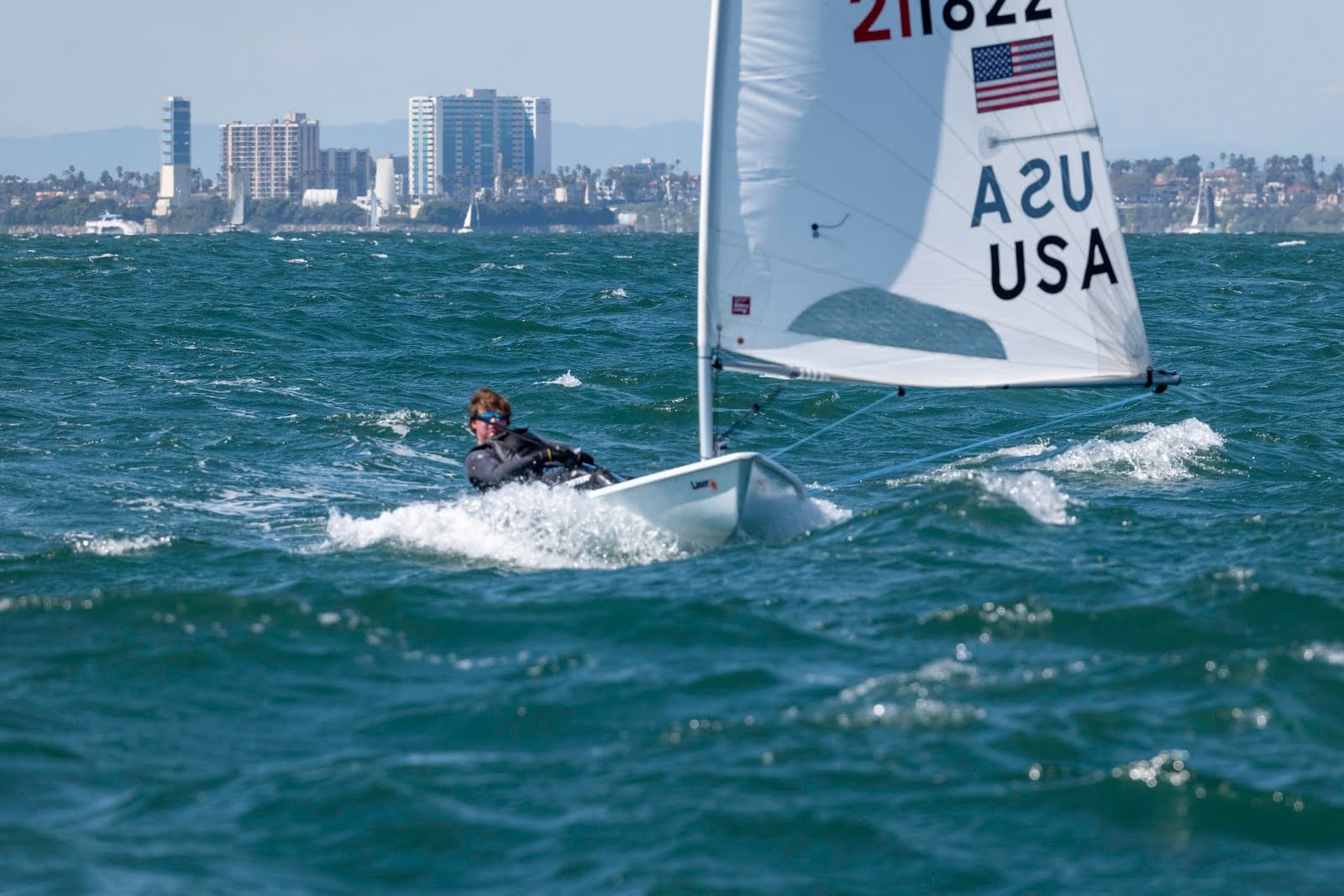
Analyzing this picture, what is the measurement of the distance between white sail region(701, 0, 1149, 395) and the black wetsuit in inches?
55.5

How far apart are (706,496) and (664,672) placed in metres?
2.52

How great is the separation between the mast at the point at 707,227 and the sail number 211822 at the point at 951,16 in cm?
86

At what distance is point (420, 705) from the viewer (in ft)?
23.5

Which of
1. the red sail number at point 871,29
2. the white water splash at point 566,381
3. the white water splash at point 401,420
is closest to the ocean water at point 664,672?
the white water splash at point 401,420

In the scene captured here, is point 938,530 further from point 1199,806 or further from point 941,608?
point 1199,806

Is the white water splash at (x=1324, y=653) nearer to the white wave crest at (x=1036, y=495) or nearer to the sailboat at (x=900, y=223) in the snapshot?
the sailboat at (x=900, y=223)

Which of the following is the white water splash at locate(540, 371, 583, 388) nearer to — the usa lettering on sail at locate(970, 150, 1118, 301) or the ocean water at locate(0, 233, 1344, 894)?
the ocean water at locate(0, 233, 1344, 894)

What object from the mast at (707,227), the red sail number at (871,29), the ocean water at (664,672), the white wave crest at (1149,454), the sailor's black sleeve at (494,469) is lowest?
the ocean water at (664,672)

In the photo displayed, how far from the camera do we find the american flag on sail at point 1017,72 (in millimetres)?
9719

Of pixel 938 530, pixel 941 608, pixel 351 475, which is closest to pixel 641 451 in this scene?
pixel 351 475

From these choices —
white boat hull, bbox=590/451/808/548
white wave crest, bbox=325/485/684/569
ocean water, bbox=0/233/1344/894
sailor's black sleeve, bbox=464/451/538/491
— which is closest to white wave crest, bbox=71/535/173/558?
ocean water, bbox=0/233/1344/894

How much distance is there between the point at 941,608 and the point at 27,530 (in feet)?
21.0

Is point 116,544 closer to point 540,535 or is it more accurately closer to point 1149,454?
point 540,535

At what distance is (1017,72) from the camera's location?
9766 millimetres
